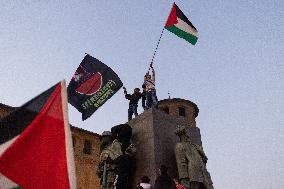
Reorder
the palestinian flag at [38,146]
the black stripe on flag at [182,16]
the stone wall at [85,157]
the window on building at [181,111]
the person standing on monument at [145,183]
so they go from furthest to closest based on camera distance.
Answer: the window on building at [181,111], the stone wall at [85,157], the black stripe on flag at [182,16], the person standing on monument at [145,183], the palestinian flag at [38,146]

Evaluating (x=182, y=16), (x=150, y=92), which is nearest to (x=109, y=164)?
(x=150, y=92)

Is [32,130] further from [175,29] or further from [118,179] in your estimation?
[175,29]

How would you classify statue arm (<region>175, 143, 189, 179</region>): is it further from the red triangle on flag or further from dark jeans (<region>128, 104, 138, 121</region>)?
the red triangle on flag

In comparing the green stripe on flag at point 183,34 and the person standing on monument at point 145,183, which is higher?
the green stripe on flag at point 183,34

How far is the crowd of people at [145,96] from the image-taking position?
8469 millimetres

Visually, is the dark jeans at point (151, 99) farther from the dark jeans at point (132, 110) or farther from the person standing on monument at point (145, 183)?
the person standing on monument at point (145, 183)

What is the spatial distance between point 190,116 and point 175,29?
122ft

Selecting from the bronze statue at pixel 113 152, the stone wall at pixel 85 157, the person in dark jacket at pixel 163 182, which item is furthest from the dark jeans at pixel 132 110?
the stone wall at pixel 85 157

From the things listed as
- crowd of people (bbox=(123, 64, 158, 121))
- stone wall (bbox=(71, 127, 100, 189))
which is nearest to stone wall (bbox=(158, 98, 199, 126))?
stone wall (bbox=(71, 127, 100, 189))

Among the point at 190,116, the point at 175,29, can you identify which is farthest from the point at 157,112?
the point at 190,116

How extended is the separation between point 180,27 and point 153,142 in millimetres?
4575

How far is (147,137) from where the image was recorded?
6.42 meters

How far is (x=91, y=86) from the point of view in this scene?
812cm

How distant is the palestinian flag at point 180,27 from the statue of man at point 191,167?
4.26 meters
